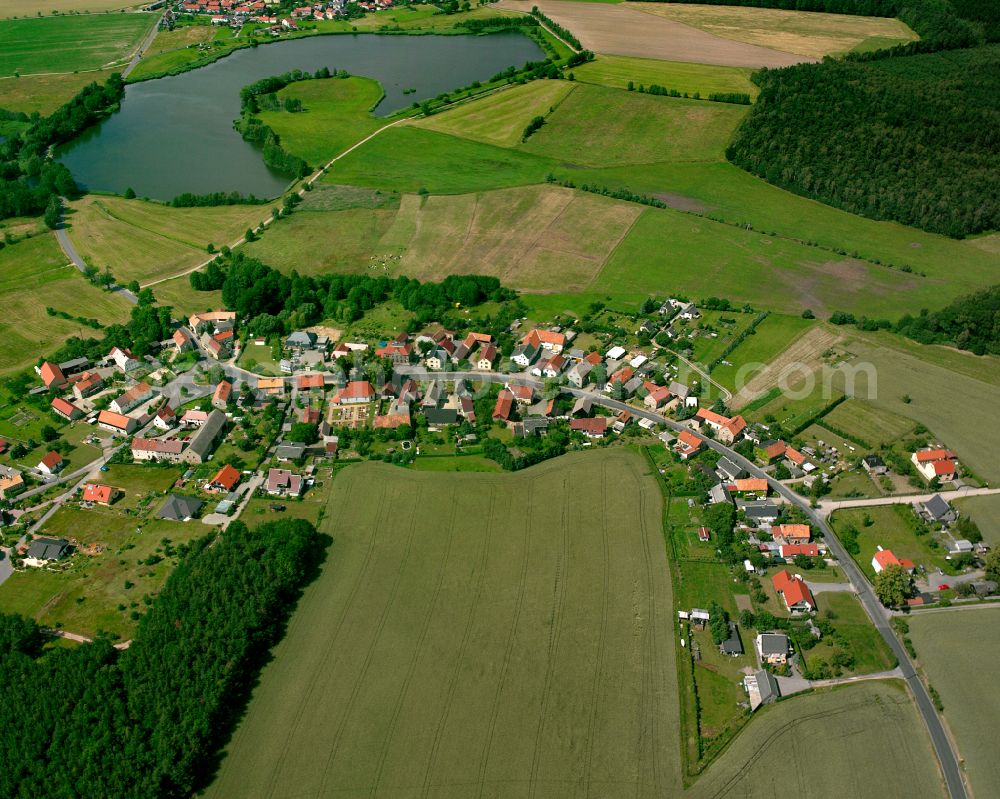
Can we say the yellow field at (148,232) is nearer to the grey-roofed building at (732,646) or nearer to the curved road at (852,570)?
the curved road at (852,570)

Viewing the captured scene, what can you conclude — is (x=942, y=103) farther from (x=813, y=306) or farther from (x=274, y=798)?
(x=274, y=798)

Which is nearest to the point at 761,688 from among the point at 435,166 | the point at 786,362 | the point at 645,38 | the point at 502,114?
the point at 786,362

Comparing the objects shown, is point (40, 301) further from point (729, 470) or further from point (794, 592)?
point (794, 592)

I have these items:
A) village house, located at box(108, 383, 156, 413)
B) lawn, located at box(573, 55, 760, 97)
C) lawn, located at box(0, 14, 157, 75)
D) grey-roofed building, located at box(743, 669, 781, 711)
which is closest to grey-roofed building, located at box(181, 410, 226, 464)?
village house, located at box(108, 383, 156, 413)

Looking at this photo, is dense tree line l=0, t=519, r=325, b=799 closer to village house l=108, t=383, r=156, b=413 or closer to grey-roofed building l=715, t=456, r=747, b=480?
village house l=108, t=383, r=156, b=413

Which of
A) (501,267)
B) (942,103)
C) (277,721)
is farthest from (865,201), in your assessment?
(277,721)
